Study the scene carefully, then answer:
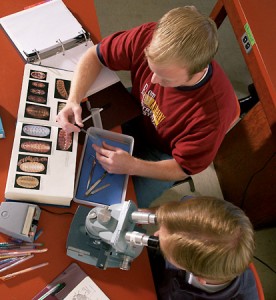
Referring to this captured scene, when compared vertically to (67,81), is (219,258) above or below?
below

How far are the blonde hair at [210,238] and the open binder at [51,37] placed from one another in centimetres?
69

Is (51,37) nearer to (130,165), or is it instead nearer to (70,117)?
(70,117)

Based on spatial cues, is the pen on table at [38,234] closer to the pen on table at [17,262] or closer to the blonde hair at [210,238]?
the pen on table at [17,262]

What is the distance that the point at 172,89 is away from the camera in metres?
1.29

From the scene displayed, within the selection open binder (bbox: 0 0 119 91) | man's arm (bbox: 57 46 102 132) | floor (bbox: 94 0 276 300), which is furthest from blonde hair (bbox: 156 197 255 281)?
floor (bbox: 94 0 276 300)

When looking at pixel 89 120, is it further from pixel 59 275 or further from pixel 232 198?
pixel 232 198

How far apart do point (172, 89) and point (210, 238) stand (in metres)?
0.61

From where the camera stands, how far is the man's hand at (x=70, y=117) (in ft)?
4.03

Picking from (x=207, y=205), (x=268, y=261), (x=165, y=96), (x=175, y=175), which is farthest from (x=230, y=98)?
(x=268, y=261)

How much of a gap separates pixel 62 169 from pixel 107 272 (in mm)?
368

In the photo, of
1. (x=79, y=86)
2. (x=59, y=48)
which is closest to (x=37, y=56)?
(x=59, y=48)

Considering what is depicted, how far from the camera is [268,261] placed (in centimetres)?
215

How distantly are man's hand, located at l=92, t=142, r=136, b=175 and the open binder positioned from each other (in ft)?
0.82

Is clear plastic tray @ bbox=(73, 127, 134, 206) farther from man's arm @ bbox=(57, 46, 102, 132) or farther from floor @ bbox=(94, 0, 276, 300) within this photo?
floor @ bbox=(94, 0, 276, 300)
